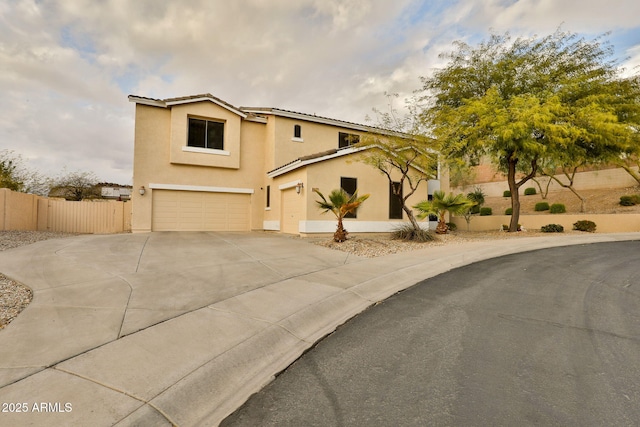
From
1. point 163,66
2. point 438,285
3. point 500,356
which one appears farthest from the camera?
point 163,66

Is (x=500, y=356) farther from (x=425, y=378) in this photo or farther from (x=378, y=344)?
(x=378, y=344)

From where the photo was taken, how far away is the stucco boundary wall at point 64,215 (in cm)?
1509

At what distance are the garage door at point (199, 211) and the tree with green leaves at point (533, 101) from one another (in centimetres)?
1198

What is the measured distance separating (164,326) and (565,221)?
23.1 m

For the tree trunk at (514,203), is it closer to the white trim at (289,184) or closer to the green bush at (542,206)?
the green bush at (542,206)

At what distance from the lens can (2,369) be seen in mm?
3061

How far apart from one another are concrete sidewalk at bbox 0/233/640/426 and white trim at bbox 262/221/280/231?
8.28 m

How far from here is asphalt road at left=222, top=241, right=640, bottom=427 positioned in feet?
8.63

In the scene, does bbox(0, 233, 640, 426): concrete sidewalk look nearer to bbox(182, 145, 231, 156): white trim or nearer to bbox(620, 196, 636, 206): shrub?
bbox(182, 145, 231, 156): white trim

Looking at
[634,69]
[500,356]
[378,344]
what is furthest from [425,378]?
[634,69]

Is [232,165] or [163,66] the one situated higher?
[163,66]

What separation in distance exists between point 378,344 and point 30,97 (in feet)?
73.2

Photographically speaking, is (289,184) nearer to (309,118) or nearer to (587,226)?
(309,118)

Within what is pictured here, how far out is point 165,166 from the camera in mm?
16938
